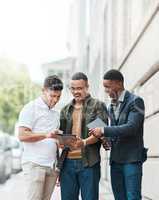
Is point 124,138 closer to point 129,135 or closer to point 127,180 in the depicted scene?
point 129,135

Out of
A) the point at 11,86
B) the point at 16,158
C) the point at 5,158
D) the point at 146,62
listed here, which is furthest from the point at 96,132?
the point at 11,86

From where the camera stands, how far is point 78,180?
16.5 ft

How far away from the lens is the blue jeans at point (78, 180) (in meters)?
4.93

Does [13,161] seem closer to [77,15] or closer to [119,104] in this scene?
[119,104]

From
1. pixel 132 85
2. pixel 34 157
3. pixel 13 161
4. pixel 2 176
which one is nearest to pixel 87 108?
pixel 34 157

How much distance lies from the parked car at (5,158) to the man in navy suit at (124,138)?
11.0m

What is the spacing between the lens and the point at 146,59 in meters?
8.96

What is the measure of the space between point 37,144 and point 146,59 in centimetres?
436

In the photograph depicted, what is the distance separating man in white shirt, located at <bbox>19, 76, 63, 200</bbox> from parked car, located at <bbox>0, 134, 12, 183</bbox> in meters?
10.8

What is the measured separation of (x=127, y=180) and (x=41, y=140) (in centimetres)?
83

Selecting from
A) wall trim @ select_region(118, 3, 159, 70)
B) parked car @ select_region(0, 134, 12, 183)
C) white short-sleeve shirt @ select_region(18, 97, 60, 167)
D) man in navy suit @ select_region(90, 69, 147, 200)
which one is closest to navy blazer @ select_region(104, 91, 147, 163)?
man in navy suit @ select_region(90, 69, 147, 200)

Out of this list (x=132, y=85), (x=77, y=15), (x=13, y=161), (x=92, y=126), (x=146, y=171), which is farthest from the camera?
(x=77, y=15)

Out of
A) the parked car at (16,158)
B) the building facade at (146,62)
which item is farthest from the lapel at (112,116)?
the parked car at (16,158)

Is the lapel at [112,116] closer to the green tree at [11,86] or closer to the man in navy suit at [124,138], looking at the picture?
the man in navy suit at [124,138]
